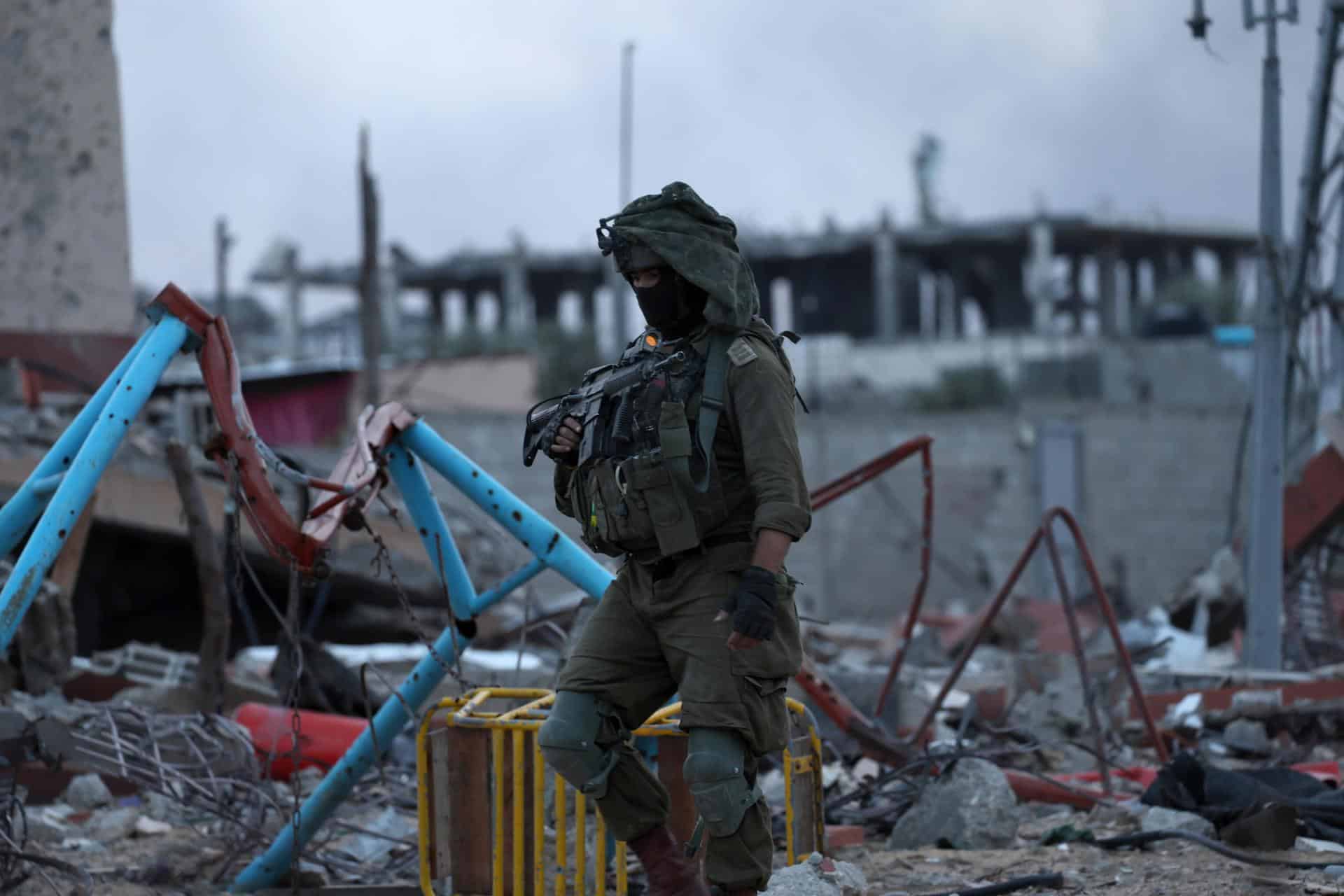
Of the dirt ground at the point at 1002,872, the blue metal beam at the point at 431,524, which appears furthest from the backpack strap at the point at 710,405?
the dirt ground at the point at 1002,872

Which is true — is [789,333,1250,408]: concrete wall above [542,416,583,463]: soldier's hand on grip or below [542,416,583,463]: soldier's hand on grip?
below

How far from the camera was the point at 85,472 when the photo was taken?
423 cm

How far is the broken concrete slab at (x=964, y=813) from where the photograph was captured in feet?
16.9

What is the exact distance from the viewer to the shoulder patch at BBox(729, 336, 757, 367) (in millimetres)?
3469

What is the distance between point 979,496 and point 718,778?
1878 cm

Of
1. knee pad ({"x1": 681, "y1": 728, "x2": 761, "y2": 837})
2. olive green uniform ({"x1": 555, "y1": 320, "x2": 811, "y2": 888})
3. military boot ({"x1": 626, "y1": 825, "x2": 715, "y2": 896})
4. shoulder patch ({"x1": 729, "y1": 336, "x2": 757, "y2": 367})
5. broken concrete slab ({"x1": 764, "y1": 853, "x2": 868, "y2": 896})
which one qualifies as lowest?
broken concrete slab ({"x1": 764, "y1": 853, "x2": 868, "y2": 896})

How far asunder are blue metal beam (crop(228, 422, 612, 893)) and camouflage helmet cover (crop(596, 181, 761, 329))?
3.89 ft

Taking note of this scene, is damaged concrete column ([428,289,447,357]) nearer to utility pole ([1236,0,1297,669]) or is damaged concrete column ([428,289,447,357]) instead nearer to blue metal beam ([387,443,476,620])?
utility pole ([1236,0,1297,669])

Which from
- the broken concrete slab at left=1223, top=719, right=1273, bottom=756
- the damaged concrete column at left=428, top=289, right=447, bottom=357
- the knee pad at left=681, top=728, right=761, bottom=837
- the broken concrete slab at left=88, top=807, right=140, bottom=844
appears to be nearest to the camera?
the knee pad at left=681, top=728, right=761, bottom=837

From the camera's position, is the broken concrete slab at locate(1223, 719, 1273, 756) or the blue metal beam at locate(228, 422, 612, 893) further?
the broken concrete slab at locate(1223, 719, 1273, 756)

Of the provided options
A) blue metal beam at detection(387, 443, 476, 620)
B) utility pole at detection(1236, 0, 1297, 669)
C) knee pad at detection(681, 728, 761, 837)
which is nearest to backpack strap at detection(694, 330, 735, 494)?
knee pad at detection(681, 728, 761, 837)

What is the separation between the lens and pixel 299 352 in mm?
39188

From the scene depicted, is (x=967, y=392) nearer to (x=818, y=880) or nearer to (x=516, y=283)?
(x=516, y=283)

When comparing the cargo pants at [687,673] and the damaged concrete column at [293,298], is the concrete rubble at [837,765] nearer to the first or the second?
the cargo pants at [687,673]
